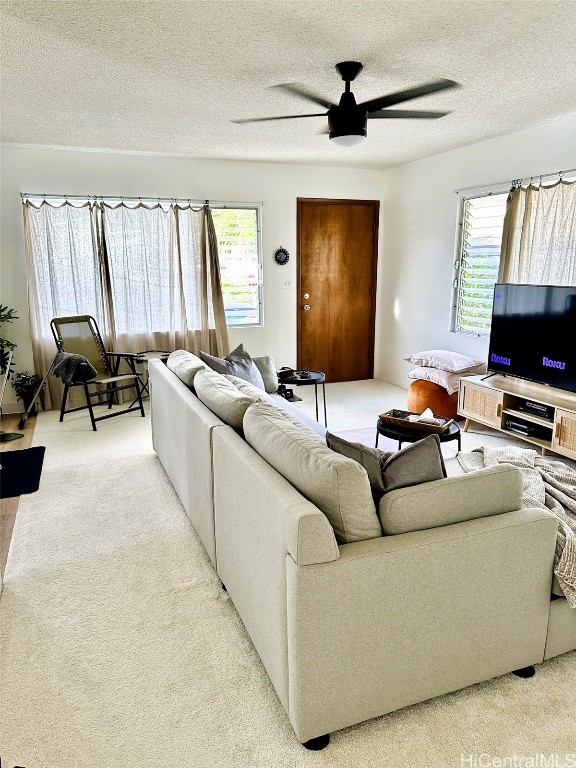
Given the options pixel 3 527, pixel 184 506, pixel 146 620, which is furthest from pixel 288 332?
pixel 146 620

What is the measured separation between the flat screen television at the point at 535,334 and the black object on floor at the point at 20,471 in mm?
3646

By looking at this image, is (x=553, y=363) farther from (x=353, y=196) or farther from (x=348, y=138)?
(x=353, y=196)

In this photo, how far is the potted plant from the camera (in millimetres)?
5141

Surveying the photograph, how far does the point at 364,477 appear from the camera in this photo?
165 centimetres

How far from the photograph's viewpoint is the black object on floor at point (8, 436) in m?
4.47

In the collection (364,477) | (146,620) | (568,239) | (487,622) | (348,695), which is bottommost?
(146,620)

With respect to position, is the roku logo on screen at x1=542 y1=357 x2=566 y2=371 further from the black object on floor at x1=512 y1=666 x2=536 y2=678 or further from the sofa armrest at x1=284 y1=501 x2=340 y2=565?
the sofa armrest at x1=284 y1=501 x2=340 y2=565

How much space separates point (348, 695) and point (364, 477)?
2.12 feet

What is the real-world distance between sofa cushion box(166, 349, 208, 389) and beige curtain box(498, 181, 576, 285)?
2.78 metres

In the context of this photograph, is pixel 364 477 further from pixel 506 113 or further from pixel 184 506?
pixel 506 113

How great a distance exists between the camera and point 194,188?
5641 mm

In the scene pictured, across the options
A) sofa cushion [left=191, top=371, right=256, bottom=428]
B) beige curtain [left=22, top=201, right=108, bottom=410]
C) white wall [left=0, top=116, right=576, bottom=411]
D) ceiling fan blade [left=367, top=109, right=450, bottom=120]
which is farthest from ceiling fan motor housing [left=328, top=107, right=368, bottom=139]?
beige curtain [left=22, top=201, right=108, bottom=410]

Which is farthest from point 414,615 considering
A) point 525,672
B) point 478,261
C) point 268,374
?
point 478,261

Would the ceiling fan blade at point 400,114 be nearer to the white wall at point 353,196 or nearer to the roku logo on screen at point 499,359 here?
the white wall at point 353,196
